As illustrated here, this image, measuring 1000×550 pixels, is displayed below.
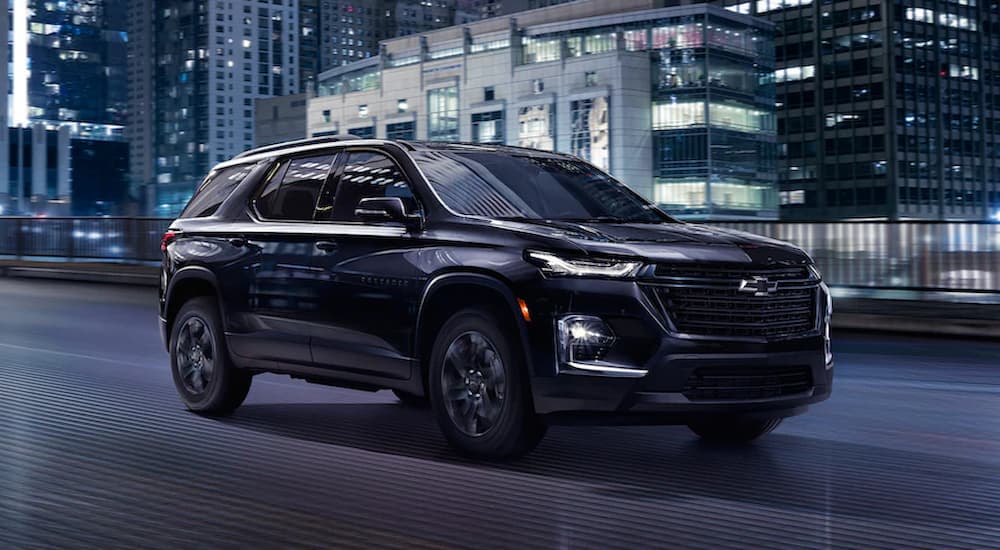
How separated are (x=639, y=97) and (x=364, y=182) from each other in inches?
4448

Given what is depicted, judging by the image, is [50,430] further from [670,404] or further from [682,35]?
[682,35]

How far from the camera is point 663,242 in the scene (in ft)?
22.2

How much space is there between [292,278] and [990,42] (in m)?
173

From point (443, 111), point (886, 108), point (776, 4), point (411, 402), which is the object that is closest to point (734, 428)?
point (411, 402)

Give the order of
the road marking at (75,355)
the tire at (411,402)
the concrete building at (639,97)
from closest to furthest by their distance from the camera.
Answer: the tire at (411,402), the road marking at (75,355), the concrete building at (639,97)

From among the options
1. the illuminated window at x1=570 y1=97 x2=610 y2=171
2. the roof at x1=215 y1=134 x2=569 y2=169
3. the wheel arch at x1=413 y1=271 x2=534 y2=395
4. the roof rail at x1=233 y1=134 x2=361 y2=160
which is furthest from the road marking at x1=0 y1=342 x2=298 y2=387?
the illuminated window at x1=570 y1=97 x2=610 y2=171

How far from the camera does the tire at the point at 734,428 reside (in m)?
7.94

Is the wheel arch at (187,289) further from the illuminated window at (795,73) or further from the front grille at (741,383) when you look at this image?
the illuminated window at (795,73)

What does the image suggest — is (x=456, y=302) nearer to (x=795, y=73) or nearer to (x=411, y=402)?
(x=411, y=402)

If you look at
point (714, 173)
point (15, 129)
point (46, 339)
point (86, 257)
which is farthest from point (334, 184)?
point (15, 129)

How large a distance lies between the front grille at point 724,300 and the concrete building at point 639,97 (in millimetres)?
110525

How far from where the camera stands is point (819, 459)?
7414mm

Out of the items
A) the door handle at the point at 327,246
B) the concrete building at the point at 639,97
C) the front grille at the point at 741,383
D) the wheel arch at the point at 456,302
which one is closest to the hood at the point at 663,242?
the wheel arch at the point at 456,302

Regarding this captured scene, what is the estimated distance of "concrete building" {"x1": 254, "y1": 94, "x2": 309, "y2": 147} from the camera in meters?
183
